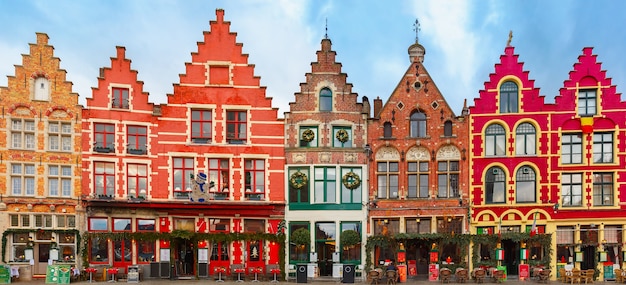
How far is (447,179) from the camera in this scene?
87.0 feet

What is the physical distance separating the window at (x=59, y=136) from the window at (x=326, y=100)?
43.2ft

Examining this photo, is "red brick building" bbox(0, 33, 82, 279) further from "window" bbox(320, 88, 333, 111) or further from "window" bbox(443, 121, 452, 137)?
"window" bbox(443, 121, 452, 137)

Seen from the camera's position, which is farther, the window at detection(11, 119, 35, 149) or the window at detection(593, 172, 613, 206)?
the window at detection(593, 172, 613, 206)

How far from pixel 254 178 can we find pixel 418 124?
9345 mm

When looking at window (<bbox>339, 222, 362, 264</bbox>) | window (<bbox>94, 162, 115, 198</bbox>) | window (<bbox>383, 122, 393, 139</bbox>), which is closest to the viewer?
window (<bbox>94, 162, 115, 198</bbox>)

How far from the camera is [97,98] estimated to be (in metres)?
25.8

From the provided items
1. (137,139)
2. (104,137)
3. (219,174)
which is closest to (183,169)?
(219,174)

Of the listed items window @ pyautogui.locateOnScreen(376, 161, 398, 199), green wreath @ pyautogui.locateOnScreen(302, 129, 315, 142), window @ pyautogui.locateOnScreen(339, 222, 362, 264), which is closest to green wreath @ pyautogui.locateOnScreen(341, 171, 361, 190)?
window @ pyautogui.locateOnScreen(376, 161, 398, 199)

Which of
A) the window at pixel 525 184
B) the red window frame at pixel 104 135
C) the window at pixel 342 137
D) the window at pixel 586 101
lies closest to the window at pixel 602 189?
the window at pixel 525 184

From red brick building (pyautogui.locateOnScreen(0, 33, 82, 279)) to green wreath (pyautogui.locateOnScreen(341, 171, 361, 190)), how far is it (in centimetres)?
1378

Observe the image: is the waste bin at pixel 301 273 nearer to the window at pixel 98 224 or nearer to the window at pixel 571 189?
the window at pixel 98 224

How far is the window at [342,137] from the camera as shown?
26797 millimetres

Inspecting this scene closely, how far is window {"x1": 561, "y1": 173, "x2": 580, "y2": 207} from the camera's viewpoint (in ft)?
84.9

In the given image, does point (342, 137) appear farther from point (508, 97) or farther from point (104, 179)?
point (104, 179)
